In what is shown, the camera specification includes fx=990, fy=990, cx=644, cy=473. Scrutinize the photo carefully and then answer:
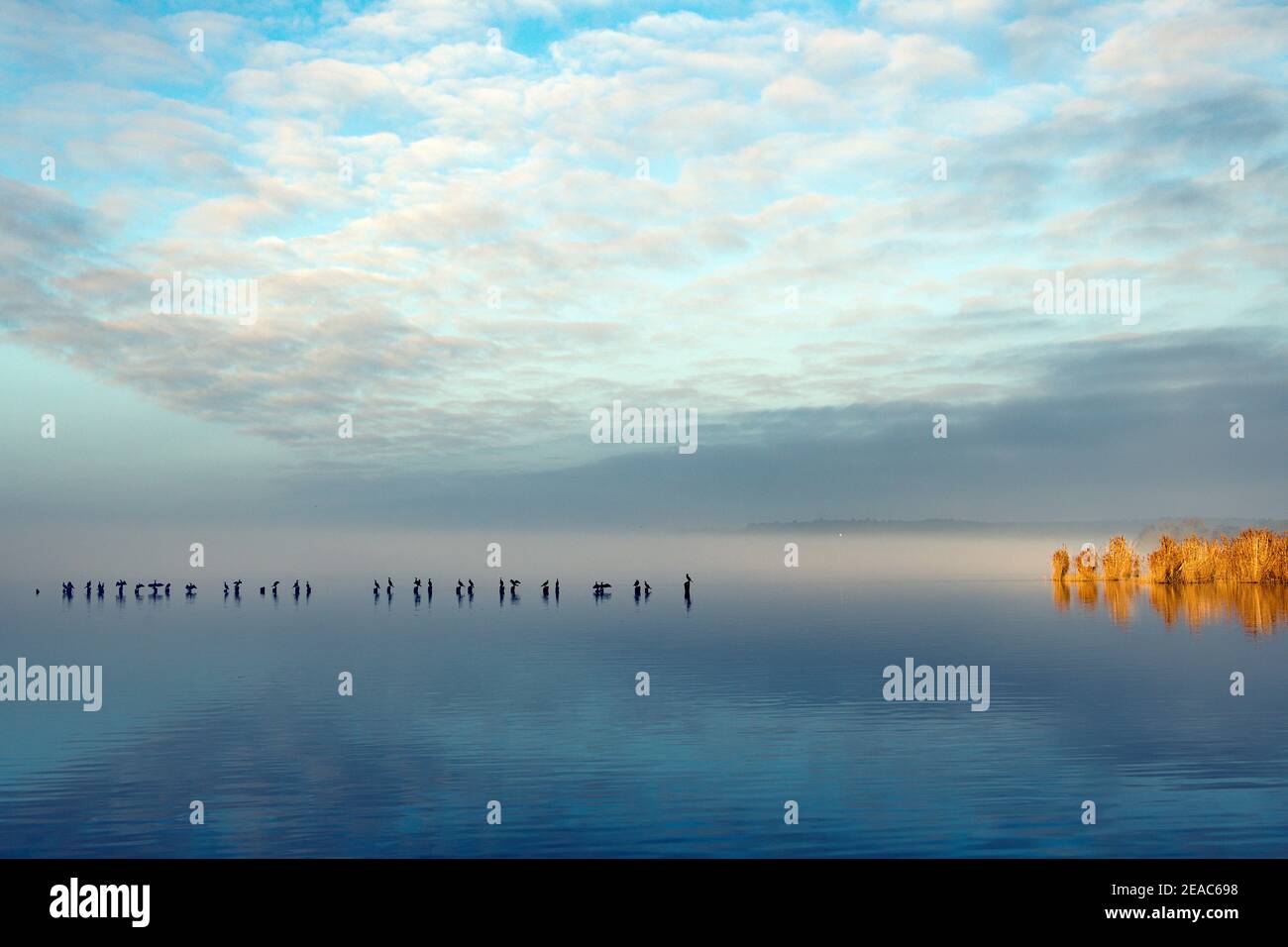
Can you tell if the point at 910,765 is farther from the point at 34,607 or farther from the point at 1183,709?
the point at 34,607

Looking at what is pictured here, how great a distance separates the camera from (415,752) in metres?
33.5

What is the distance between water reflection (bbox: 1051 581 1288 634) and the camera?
3420 inches

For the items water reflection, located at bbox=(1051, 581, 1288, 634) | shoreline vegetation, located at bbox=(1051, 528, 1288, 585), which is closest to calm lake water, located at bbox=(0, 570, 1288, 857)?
water reflection, located at bbox=(1051, 581, 1288, 634)

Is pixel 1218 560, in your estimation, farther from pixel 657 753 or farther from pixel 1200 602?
pixel 657 753


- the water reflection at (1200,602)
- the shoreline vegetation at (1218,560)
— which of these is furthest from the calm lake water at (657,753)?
the shoreline vegetation at (1218,560)

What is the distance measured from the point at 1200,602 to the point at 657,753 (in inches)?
4048

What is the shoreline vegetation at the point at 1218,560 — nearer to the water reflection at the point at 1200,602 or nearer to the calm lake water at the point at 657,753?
the water reflection at the point at 1200,602

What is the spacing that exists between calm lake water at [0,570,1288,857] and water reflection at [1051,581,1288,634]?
1438 cm

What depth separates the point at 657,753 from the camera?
3306 cm

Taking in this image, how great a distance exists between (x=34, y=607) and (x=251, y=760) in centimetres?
14222

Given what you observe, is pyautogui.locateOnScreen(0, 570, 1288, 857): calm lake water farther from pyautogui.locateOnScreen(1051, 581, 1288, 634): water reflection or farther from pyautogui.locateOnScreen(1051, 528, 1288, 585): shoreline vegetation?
pyautogui.locateOnScreen(1051, 528, 1288, 585): shoreline vegetation

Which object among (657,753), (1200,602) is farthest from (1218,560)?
(657,753)
